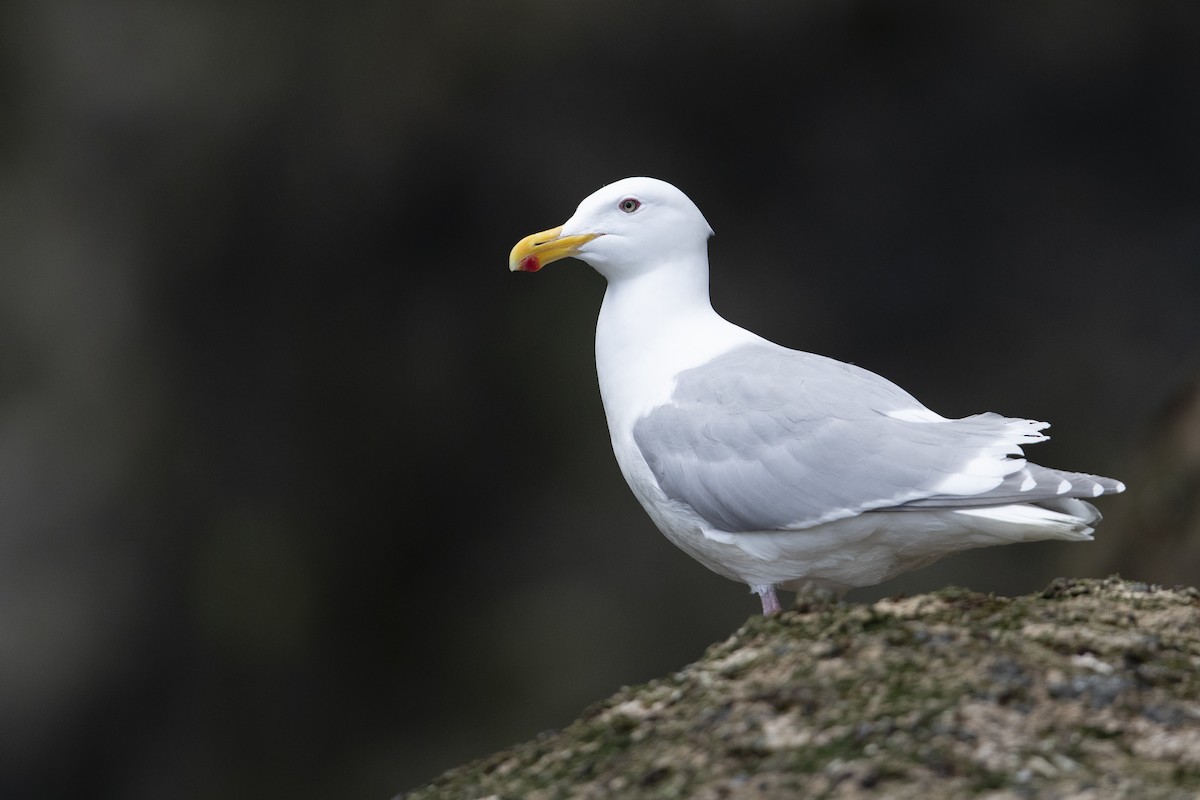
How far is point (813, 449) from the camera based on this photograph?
3090mm

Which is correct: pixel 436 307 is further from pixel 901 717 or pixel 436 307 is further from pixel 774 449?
pixel 901 717

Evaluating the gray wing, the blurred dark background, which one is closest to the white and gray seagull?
the gray wing

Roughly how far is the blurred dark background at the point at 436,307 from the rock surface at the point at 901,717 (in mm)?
4103

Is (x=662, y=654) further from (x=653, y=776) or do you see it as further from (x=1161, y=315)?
(x=653, y=776)

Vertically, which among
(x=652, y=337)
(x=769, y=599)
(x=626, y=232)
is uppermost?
(x=626, y=232)

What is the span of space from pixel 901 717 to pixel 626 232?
1.86 meters

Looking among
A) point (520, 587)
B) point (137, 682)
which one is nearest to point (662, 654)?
point (520, 587)

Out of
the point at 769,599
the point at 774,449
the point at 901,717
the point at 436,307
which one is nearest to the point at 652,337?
the point at 774,449

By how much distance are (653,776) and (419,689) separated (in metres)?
4.75

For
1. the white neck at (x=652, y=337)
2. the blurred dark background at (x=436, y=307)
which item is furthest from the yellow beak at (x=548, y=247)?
the blurred dark background at (x=436, y=307)

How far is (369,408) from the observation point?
662cm

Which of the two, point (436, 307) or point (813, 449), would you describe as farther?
point (436, 307)

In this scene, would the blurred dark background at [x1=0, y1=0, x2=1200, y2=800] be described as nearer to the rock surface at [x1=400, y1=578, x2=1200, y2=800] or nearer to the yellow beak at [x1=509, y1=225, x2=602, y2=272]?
the yellow beak at [x1=509, y1=225, x2=602, y2=272]

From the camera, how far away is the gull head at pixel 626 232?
11.9ft
